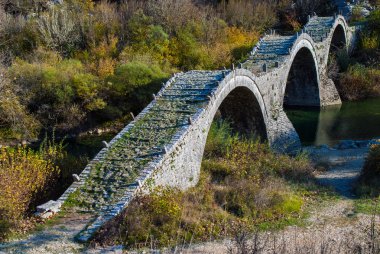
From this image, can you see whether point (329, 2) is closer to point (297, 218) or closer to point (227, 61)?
point (227, 61)

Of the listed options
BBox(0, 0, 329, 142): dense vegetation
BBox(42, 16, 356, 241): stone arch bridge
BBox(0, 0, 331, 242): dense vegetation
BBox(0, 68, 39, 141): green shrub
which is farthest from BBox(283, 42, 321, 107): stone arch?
BBox(0, 68, 39, 141): green shrub

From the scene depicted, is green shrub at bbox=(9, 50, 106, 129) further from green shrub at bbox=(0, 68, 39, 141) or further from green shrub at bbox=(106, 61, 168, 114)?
green shrub at bbox=(106, 61, 168, 114)

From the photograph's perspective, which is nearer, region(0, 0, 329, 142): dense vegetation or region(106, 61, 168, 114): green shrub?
region(0, 0, 329, 142): dense vegetation

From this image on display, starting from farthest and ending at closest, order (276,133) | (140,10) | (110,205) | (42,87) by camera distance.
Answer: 1. (140,10)
2. (42,87)
3. (276,133)
4. (110,205)

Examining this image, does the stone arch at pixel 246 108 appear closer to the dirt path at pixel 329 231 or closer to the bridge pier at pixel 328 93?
the dirt path at pixel 329 231

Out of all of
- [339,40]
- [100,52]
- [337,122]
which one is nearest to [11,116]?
[100,52]

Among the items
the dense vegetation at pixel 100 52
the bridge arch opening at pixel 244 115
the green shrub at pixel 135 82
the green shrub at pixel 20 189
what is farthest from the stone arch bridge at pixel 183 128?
the dense vegetation at pixel 100 52

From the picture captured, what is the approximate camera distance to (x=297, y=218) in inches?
526

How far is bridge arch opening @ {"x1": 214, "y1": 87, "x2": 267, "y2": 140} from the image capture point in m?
21.8

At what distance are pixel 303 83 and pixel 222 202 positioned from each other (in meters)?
22.6

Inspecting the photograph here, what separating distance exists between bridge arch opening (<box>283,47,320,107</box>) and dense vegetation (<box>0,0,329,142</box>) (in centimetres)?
420

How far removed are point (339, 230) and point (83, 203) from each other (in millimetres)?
7171

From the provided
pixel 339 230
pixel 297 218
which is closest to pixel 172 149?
pixel 297 218

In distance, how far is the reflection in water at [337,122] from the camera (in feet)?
90.4
